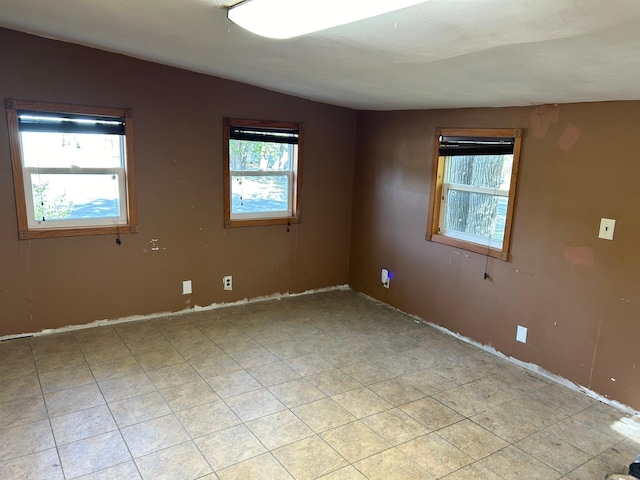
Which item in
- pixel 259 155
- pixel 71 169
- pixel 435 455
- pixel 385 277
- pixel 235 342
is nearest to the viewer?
pixel 435 455

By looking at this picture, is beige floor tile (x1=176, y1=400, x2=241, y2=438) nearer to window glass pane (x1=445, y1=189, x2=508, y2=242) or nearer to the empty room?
the empty room

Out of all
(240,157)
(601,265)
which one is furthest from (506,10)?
(240,157)

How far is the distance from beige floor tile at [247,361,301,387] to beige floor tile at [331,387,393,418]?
0.41 meters

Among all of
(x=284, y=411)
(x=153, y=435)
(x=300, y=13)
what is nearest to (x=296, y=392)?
(x=284, y=411)

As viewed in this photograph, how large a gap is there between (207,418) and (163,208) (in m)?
2.03

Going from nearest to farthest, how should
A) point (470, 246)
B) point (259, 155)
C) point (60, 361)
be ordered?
point (60, 361) < point (470, 246) < point (259, 155)

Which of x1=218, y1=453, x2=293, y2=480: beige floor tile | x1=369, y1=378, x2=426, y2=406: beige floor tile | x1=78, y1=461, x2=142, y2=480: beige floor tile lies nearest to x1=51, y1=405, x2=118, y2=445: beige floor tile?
x1=78, y1=461, x2=142, y2=480: beige floor tile

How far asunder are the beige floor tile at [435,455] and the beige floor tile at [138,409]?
4.77 ft

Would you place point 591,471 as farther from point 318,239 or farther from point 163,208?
point 163,208

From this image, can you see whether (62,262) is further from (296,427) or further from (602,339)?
(602,339)

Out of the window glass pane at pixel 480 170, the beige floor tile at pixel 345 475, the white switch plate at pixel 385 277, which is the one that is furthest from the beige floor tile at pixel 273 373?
the window glass pane at pixel 480 170

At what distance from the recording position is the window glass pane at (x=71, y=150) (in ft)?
11.4

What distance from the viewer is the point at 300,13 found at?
6.04 ft

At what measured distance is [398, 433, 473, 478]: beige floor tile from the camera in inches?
92.5
